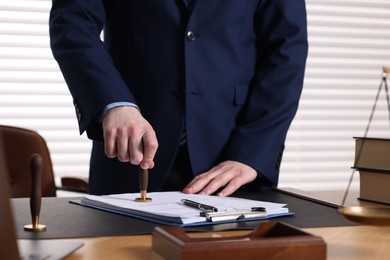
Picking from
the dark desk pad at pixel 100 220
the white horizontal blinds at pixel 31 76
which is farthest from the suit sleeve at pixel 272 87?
the white horizontal blinds at pixel 31 76

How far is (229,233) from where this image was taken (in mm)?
1221

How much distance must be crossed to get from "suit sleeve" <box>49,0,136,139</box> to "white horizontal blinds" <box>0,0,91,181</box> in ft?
5.31

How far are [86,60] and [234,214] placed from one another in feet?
2.18

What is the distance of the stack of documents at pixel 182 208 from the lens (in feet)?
4.20

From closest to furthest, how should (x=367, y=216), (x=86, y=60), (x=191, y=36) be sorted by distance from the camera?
(x=367, y=216) → (x=86, y=60) → (x=191, y=36)

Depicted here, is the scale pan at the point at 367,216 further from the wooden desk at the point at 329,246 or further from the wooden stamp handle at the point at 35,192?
the wooden stamp handle at the point at 35,192

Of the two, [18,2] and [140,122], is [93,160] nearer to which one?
[140,122]

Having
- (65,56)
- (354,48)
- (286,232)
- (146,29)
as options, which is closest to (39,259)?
(286,232)

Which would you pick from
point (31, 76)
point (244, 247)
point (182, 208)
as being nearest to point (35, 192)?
point (182, 208)

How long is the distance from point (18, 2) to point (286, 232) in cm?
274

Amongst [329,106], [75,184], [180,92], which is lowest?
[75,184]

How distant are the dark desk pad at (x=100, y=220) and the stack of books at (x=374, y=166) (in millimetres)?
170

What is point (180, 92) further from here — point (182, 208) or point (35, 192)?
point (35, 192)

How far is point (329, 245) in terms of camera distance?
1.17 meters
